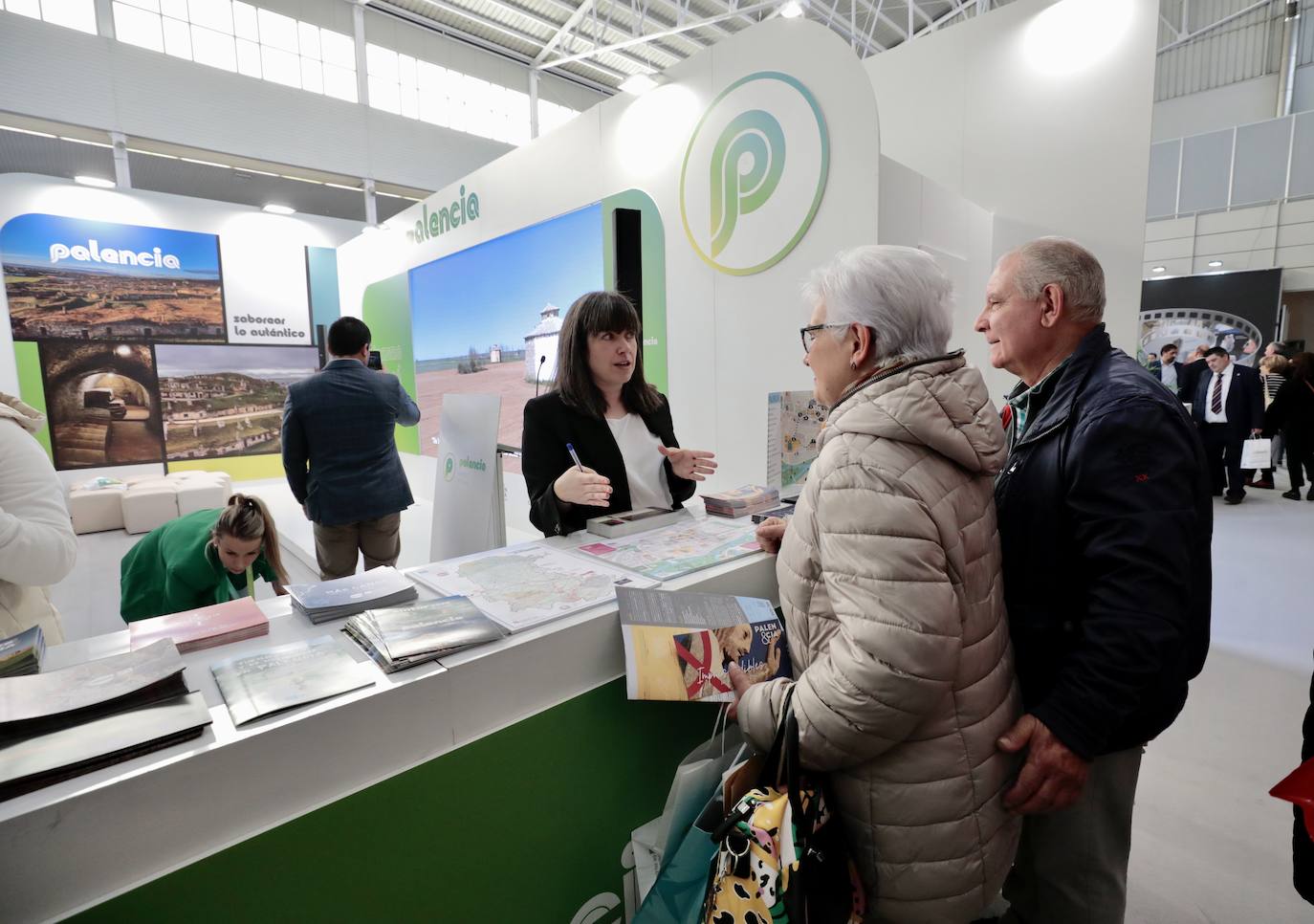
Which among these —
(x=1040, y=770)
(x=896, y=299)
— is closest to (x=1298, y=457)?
(x=1040, y=770)

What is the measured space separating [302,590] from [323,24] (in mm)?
11920

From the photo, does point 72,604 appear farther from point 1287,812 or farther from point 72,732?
point 1287,812

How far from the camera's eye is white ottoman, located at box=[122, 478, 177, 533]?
23.1ft

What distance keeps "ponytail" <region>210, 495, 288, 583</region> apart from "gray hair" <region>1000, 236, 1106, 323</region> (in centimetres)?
240

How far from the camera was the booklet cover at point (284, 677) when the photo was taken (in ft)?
2.99

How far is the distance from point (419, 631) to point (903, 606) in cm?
80

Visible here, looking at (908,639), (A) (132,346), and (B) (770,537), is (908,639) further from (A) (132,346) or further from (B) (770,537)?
(A) (132,346)

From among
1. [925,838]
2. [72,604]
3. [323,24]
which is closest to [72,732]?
[925,838]

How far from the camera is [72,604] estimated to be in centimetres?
508

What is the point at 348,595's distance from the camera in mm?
1311

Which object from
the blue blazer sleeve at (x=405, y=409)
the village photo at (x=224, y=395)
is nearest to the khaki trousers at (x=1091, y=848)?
the blue blazer sleeve at (x=405, y=409)

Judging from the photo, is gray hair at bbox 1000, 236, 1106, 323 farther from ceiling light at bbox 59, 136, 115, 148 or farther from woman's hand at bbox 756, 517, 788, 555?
ceiling light at bbox 59, 136, 115, 148

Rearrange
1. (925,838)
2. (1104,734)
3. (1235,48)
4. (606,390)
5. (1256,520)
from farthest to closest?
1. (1235,48)
2. (1256,520)
3. (606,390)
4. (1104,734)
5. (925,838)

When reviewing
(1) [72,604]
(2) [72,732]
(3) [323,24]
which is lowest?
(1) [72,604]
